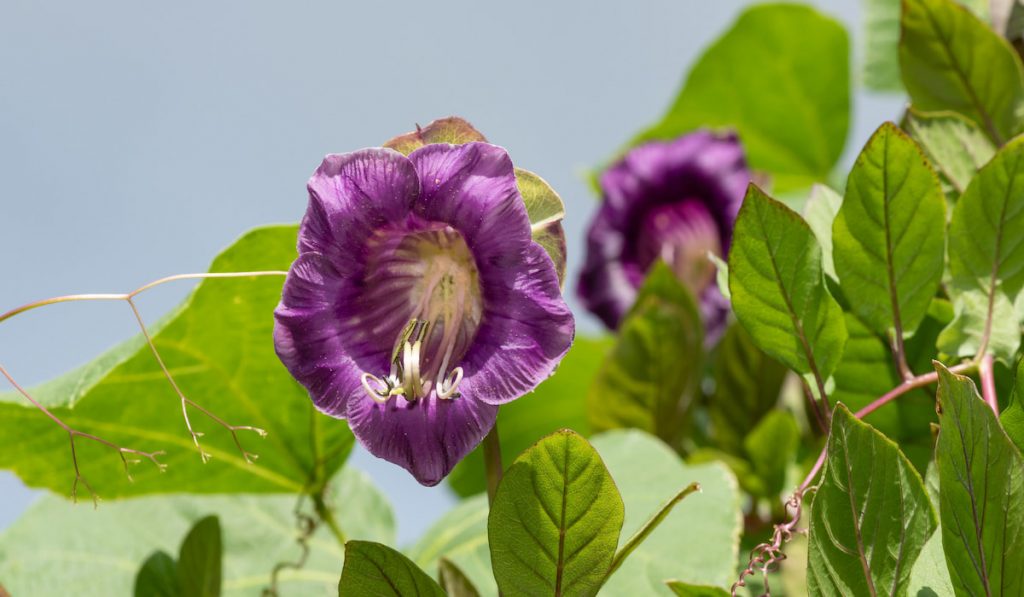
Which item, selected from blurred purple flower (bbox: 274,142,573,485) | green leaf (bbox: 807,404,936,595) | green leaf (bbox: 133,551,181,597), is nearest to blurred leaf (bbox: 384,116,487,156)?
blurred purple flower (bbox: 274,142,573,485)

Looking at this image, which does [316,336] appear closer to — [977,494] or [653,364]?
[977,494]

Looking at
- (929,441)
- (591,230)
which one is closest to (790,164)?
(591,230)

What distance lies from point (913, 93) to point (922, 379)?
0.26m

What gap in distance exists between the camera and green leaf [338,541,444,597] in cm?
51

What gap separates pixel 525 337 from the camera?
545 millimetres

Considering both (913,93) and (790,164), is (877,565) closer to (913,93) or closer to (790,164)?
(913,93)

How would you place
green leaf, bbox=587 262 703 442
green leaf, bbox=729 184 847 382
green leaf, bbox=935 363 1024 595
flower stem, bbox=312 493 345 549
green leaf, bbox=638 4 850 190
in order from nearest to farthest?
green leaf, bbox=935 363 1024 595 < green leaf, bbox=729 184 847 382 < flower stem, bbox=312 493 345 549 < green leaf, bbox=587 262 703 442 < green leaf, bbox=638 4 850 190

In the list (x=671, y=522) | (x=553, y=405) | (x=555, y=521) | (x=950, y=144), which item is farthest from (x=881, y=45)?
(x=555, y=521)

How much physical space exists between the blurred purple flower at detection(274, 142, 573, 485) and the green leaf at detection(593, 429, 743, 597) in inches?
7.7

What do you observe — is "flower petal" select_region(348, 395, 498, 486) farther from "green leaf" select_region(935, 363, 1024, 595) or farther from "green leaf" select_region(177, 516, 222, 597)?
A: "green leaf" select_region(177, 516, 222, 597)

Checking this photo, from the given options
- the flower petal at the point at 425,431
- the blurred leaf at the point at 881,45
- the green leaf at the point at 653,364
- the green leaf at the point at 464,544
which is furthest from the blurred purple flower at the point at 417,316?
the blurred leaf at the point at 881,45

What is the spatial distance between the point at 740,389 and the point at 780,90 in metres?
0.69

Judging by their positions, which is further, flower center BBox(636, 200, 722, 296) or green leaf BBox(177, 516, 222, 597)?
flower center BBox(636, 200, 722, 296)

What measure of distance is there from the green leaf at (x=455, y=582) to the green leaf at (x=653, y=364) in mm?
457
